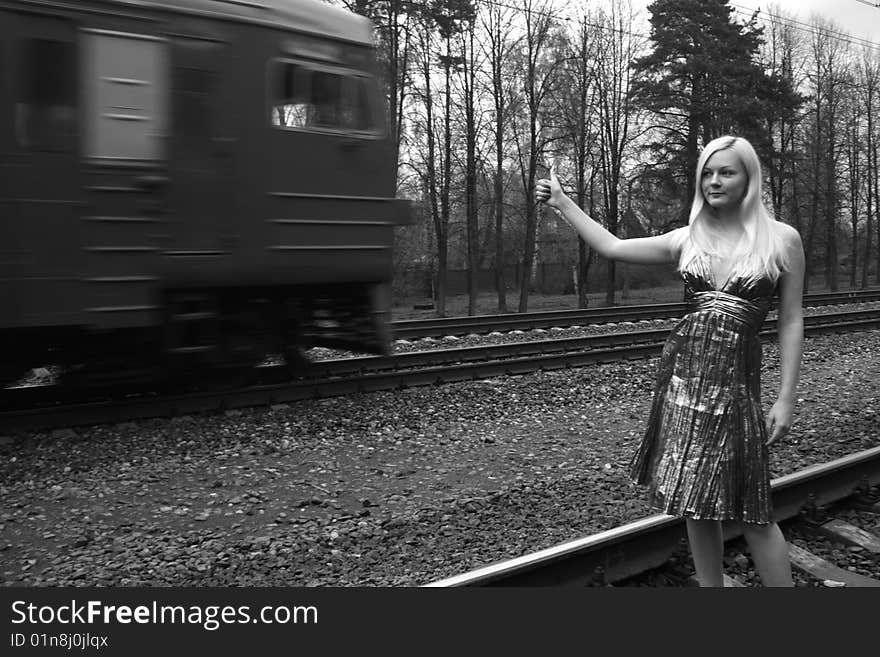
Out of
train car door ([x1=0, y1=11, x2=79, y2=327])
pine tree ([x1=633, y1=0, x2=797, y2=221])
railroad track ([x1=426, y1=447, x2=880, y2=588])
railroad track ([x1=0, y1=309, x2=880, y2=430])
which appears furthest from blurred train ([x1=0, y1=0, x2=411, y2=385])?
pine tree ([x1=633, y1=0, x2=797, y2=221])

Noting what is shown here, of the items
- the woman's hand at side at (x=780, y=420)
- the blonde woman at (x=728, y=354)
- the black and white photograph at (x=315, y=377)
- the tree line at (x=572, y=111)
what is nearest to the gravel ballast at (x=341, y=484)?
the black and white photograph at (x=315, y=377)

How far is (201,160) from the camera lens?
6758 mm

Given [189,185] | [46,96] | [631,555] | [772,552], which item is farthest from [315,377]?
[772,552]

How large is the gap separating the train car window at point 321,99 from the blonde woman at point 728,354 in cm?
531

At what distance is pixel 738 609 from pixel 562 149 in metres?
26.2

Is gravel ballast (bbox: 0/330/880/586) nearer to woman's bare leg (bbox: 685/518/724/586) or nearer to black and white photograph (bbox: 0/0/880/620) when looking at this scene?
black and white photograph (bbox: 0/0/880/620)

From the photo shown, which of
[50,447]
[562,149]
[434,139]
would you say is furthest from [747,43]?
[50,447]

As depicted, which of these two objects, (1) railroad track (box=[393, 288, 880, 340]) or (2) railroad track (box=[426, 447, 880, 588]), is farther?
(1) railroad track (box=[393, 288, 880, 340])

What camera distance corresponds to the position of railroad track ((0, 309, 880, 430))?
6762 millimetres

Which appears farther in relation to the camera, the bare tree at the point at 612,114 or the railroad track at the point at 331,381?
the bare tree at the point at 612,114

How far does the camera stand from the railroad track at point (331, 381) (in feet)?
22.2

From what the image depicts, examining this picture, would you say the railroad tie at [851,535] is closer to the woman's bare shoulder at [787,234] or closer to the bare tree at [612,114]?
the woman's bare shoulder at [787,234]

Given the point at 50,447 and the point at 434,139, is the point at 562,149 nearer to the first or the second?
the point at 434,139

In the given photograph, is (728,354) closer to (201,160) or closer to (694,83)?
(201,160)
